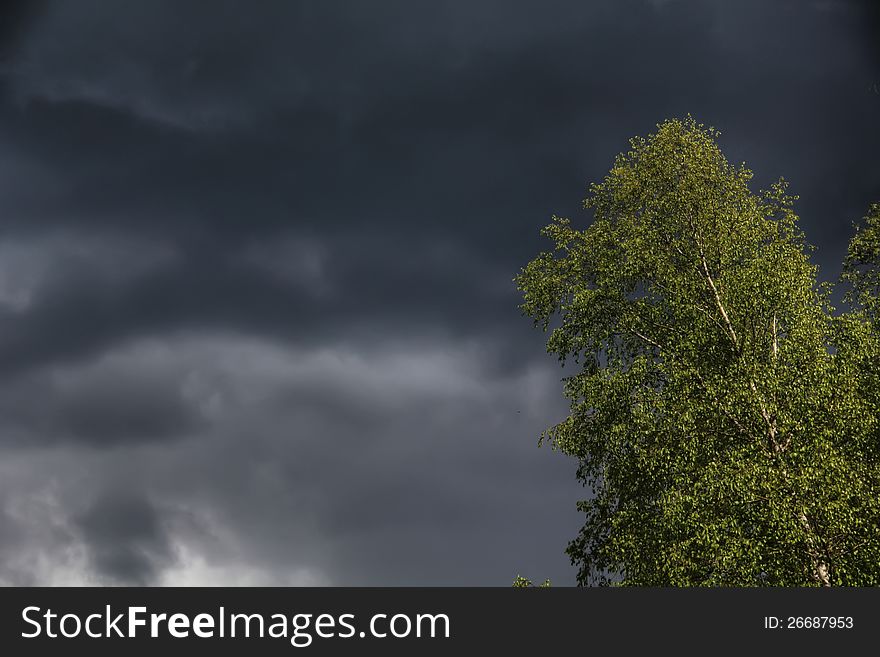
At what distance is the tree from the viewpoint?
24.4 meters

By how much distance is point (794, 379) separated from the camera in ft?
86.3

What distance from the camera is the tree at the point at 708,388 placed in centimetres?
2439

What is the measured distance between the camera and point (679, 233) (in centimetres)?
3241

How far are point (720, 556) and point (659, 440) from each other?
410 centimetres

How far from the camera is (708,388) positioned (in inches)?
1037
